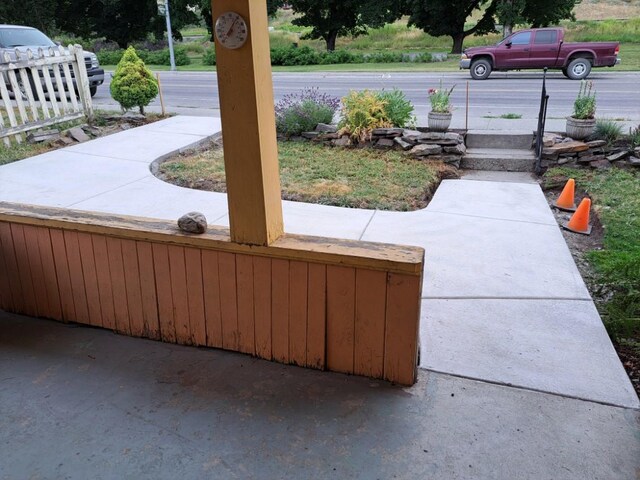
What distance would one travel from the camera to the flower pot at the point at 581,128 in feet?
25.4

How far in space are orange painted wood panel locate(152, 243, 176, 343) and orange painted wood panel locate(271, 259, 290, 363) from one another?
68 centimetres

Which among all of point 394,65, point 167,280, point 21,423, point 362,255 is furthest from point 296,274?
point 394,65

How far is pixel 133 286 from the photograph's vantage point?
3.33m

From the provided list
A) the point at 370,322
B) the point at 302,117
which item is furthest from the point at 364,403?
the point at 302,117

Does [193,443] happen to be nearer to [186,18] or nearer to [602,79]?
[602,79]

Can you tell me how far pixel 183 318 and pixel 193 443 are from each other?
937 mm

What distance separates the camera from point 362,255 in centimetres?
274

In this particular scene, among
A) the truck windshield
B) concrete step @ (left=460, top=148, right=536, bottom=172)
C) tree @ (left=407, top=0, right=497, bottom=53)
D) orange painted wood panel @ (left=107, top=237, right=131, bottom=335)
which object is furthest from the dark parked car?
tree @ (left=407, top=0, right=497, bottom=53)

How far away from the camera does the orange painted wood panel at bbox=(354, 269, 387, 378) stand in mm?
2775

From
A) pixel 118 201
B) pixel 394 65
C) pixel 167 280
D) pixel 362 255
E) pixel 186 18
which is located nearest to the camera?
pixel 362 255

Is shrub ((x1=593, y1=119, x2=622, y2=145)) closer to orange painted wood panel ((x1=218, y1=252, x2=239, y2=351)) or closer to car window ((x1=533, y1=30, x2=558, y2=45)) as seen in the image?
orange painted wood panel ((x1=218, y1=252, x2=239, y2=351))

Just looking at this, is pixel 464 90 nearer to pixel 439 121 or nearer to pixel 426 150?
pixel 439 121

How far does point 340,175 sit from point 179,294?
4250 mm

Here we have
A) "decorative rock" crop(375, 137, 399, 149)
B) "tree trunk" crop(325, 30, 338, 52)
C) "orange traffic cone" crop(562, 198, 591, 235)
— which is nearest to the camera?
"orange traffic cone" crop(562, 198, 591, 235)
